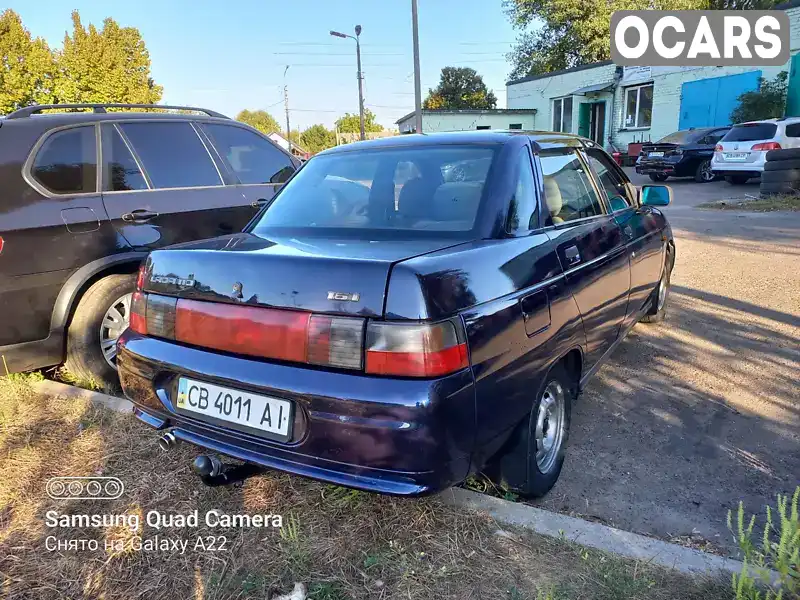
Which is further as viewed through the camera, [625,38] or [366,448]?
[625,38]

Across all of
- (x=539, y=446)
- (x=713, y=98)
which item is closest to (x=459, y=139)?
(x=539, y=446)

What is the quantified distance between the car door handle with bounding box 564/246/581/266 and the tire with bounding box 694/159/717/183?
16657mm

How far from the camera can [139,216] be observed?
12.7 feet

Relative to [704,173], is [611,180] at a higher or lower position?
higher

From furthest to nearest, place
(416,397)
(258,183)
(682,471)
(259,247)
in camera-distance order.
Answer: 1. (258,183)
2. (682,471)
3. (259,247)
4. (416,397)

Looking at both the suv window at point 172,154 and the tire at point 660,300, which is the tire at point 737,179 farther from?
the suv window at point 172,154

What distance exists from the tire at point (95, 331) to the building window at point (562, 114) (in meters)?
28.6

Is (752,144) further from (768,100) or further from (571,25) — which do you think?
(571,25)

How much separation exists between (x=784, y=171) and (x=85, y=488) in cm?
1411

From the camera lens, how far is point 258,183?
15.9 feet

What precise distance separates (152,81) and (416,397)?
33.0 meters

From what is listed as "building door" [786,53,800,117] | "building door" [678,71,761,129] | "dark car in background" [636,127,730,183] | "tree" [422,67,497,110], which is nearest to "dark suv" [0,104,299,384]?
"dark car in background" [636,127,730,183]

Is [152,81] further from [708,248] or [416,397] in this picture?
[416,397]

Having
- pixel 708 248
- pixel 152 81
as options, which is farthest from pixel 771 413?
pixel 152 81
